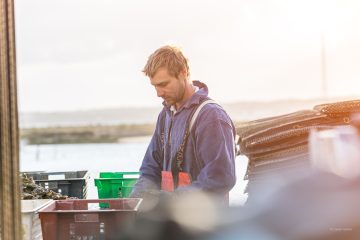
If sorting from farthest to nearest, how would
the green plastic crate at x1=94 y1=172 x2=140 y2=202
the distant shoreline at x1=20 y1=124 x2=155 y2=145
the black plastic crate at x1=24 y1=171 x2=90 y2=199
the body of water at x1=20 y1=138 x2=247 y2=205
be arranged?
the distant shoreline at x1=20 y1=124 x2=155 y2=145 < the body of water at x1=20 y1=138 x2=247 y2=205 < the black plastic crate at x1=24 y1=171 x2=90 y2=199 < the green plastic crate at x1=94 y1=172 x2=140 y2=202

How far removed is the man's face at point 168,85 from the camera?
3.75 meters

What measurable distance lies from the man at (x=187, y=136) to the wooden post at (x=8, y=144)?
1.39 meters

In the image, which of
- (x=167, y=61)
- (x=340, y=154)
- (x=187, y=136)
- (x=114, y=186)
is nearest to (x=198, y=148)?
(x=187, y=136)

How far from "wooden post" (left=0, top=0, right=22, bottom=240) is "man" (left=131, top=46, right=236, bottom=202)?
139 centimetres

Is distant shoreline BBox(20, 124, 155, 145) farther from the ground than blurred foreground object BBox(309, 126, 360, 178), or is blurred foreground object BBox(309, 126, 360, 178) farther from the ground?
distant shoreline BBox(20, 124, 155, 145)

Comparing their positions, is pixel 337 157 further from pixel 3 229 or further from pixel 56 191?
pixel 56 191

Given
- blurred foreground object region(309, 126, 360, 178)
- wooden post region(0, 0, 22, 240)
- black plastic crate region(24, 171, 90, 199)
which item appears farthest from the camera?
black plastic crate region(24, 171, 90, 199)

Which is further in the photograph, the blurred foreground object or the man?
the man

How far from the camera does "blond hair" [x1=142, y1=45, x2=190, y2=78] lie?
3752 millimetres

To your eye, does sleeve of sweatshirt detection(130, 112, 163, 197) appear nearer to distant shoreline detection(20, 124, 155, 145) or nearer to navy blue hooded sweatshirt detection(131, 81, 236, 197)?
navy blue hooded sweatshirt detection(131, 81, 236, 197)

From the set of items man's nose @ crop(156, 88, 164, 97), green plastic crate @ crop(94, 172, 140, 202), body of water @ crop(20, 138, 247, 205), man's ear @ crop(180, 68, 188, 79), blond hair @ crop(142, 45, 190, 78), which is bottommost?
body of water @ crop(20, 138, 247, 205)

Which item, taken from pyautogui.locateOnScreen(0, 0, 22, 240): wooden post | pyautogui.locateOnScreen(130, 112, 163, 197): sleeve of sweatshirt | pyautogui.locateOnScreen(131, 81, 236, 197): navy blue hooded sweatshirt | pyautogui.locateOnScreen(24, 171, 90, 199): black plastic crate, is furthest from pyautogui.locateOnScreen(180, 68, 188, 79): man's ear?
pyautogui.locateOnScreen(0, 0, 22, 240): wooden post

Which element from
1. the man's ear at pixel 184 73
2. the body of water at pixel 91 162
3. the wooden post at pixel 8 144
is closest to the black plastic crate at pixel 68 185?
the man's ear at pixel 184 73

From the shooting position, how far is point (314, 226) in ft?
9.93
